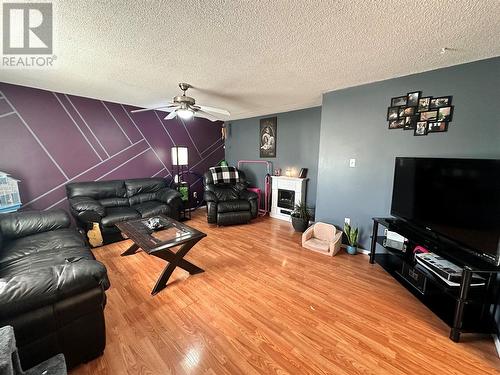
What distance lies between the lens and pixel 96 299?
123cm

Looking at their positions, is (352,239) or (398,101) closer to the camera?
(398,101)

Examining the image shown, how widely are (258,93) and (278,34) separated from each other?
1.46 m

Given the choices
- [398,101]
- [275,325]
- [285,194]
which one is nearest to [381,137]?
[398,101]

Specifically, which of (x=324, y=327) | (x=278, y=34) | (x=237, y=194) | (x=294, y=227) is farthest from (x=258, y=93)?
(x=324, y=327)

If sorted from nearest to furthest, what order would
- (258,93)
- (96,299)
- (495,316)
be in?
(96,299), (495,316), (258,93)

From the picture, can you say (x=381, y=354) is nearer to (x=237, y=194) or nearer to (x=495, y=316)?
(x=495, y=316)

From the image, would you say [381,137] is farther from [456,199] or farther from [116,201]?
[116,201]

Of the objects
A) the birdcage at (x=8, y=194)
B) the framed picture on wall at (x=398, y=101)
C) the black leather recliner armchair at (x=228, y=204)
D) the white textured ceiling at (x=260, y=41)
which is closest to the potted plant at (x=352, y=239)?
the framed picture on wall at (x=398, y=101)

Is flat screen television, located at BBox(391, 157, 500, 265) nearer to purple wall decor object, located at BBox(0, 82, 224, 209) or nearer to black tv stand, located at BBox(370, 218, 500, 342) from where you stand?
black tv stand, located at BBox(370, 218, 500, 342)

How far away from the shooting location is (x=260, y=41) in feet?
5.49

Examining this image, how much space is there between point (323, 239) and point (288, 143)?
85.8 inches

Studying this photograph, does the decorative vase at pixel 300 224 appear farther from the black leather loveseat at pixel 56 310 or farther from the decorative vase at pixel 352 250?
the black leather loveseat at pixel 56 310

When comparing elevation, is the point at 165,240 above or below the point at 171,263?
above

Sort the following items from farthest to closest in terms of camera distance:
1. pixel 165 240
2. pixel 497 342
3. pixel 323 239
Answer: pixel 323 239 → pixel 165 240 → pixel 497 342
